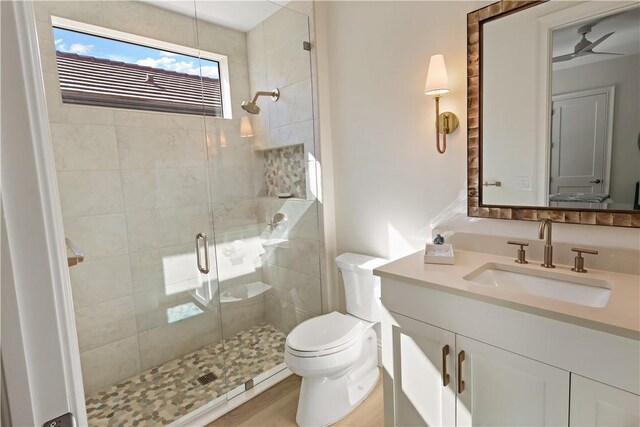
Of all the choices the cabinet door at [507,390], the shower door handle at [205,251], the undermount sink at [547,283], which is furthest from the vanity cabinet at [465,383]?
the shower door handle at [205,251]

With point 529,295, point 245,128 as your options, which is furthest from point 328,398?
point 245,128

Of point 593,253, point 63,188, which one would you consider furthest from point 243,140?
point 593,253

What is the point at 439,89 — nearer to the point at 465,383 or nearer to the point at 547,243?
the point at 547,243

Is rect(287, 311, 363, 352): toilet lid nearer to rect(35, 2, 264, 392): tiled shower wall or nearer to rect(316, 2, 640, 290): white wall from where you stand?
rect(316, 2, 640, 290): white wall

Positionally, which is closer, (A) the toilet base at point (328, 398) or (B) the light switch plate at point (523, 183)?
(B) the light switch plate at point (523, 183)

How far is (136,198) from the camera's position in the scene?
86.5 inches

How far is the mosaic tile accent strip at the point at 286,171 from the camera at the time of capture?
2.46 m

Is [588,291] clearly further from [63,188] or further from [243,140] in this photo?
[63,188]

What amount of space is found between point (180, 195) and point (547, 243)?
7.24ft

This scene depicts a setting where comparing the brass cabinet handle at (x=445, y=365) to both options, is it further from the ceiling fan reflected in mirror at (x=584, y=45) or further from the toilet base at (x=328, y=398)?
the ceiling fan reflected in mirror at (x=584, y=45)

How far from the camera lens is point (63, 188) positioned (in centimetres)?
193

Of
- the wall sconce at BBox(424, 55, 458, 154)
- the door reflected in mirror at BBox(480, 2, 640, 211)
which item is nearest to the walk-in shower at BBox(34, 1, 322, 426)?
the wall sconce at BBox(424, 55, 458, 154)

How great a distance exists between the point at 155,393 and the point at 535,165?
251 cm

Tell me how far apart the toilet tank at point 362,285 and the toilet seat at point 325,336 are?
0.32 feet
